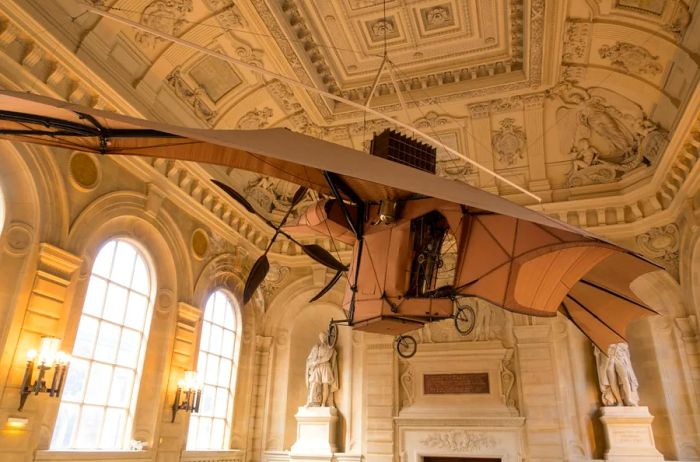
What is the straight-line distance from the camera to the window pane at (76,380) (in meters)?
6.53

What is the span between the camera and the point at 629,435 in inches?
309

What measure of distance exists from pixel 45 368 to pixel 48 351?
19 cm

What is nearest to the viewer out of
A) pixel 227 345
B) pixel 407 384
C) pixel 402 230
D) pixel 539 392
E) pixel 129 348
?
pixel 402 230

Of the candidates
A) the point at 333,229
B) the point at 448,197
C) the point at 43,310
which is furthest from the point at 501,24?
the point at 43,310

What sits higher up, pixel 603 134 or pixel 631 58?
pixel 631 58

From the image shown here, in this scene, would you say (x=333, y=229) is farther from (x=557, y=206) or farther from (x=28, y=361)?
(x=557, y=206)

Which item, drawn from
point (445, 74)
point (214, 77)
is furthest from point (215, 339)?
point (445, 74)

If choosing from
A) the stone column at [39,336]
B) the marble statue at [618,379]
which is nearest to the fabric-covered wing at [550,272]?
the stone column at [39,336]

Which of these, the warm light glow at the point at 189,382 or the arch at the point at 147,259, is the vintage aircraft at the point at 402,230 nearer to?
the arch at the point at 147,259

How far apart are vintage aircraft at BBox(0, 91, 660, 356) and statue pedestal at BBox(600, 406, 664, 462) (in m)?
5.37

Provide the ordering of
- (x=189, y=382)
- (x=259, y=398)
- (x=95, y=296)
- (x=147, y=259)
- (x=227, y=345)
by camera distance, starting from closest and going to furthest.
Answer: (x=95, y=296)
(x=147, y=259)
(x=189, y=382)
(x=227, y=345)
(x=259, y=398)

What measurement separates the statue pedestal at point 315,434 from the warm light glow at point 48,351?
490 centimetres

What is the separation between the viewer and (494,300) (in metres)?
3.45

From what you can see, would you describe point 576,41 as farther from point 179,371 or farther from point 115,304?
point 179,371
